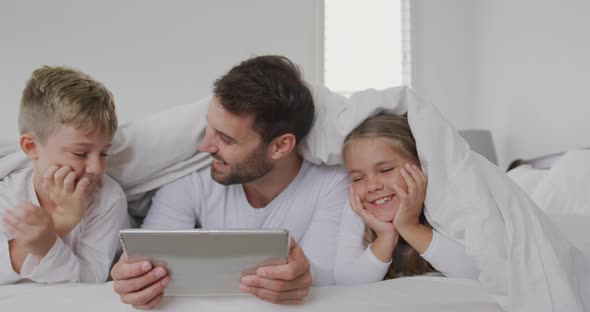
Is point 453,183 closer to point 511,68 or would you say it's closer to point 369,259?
point 369,259

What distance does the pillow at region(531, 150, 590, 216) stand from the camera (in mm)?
1576

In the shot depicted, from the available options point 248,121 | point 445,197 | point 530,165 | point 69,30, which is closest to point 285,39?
point 69,30

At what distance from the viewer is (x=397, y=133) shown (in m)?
1.29

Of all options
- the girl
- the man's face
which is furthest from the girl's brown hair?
the man's face

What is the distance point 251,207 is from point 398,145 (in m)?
0.48

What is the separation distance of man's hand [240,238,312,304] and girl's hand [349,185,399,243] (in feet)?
1.04

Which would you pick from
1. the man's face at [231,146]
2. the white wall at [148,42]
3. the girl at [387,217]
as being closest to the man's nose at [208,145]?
the man's face at [231,146]


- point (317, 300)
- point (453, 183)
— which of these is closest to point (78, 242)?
point (317, 300)

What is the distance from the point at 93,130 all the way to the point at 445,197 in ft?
2.77

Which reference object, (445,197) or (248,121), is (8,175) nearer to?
(248,121)

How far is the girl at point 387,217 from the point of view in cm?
118

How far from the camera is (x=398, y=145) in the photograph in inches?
50.8

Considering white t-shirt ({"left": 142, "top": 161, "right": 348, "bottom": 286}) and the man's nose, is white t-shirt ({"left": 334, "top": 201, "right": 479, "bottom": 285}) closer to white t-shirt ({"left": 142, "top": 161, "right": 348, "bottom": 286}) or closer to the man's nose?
white t-shirt ({"left": 142, "top": 161, "right": 348, "bottom": 286})

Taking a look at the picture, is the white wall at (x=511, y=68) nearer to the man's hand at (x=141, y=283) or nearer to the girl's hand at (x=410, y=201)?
the girl's hand at (x=410, y=201)
